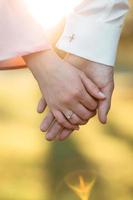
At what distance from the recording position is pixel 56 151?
3307 millimetres

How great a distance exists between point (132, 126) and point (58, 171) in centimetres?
58

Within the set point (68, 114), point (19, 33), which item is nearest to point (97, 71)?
point (68, 114)

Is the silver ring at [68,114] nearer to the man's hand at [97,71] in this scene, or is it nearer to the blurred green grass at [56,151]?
the man's hand at [97,71]

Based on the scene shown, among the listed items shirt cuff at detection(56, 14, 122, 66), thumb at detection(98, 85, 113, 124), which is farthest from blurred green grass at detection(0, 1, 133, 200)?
shirt cuff at detection(56, 14, 122, 66)

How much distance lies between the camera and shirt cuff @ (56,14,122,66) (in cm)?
186

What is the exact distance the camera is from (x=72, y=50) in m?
1.86

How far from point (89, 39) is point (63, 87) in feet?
0.46

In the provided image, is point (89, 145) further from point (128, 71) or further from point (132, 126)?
point (128, 71)

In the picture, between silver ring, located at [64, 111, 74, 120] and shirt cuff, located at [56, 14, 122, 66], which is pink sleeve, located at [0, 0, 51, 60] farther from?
silver ring, located at [64, 111, 74, 120]

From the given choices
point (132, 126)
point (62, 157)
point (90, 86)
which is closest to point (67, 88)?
point (90, 86)

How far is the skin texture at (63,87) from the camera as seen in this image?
1.80 m

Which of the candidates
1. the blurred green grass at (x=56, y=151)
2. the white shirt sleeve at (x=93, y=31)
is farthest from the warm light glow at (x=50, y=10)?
the blurred green grass at (x=56, y=151)

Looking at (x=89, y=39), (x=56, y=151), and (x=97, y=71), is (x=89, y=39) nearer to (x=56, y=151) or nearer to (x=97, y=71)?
(x=97, y=71)

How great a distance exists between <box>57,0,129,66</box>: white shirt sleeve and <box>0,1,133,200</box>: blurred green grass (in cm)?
112
